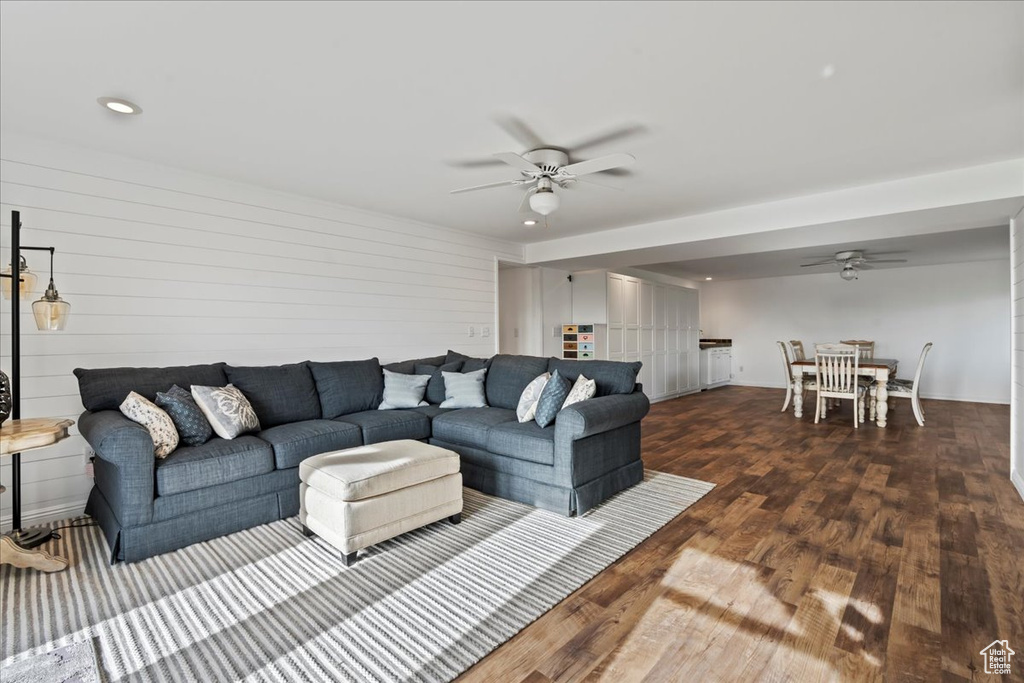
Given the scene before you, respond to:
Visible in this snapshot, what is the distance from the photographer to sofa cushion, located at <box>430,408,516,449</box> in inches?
134

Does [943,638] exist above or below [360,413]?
below

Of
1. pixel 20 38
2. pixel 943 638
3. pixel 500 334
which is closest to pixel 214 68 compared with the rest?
pixel 20 38

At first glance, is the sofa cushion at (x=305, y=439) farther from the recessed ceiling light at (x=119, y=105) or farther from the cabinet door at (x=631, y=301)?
the cabinet door at (x=631, y=301)

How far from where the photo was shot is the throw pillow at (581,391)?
129 inches

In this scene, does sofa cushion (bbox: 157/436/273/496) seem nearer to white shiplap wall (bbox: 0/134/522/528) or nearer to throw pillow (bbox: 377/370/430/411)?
white shiplap wall (bbox: 0/134/522/528)

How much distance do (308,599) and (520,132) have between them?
8.52 ft

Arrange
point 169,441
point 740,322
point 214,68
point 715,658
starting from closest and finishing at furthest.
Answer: point 715,658 < point 214,68 < point 169,441 < point 740,322

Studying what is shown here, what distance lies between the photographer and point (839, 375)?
18.9 feet

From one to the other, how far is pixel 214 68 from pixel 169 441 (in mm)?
1932

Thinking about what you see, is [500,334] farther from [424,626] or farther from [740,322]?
[740,322]

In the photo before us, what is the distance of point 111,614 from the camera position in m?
1.93

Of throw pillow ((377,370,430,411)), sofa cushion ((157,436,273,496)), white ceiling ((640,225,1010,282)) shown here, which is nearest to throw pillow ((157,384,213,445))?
sofa cushion ((157,436,273,496))

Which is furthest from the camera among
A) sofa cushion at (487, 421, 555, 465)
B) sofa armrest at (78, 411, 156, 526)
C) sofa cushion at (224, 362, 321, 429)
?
sofa cushion at (224, 362, 321, 429)

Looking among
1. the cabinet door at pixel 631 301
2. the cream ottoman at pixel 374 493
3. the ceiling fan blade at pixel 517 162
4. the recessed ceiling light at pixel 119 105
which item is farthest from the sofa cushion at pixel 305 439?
the cabinet door at pixel 631 301
